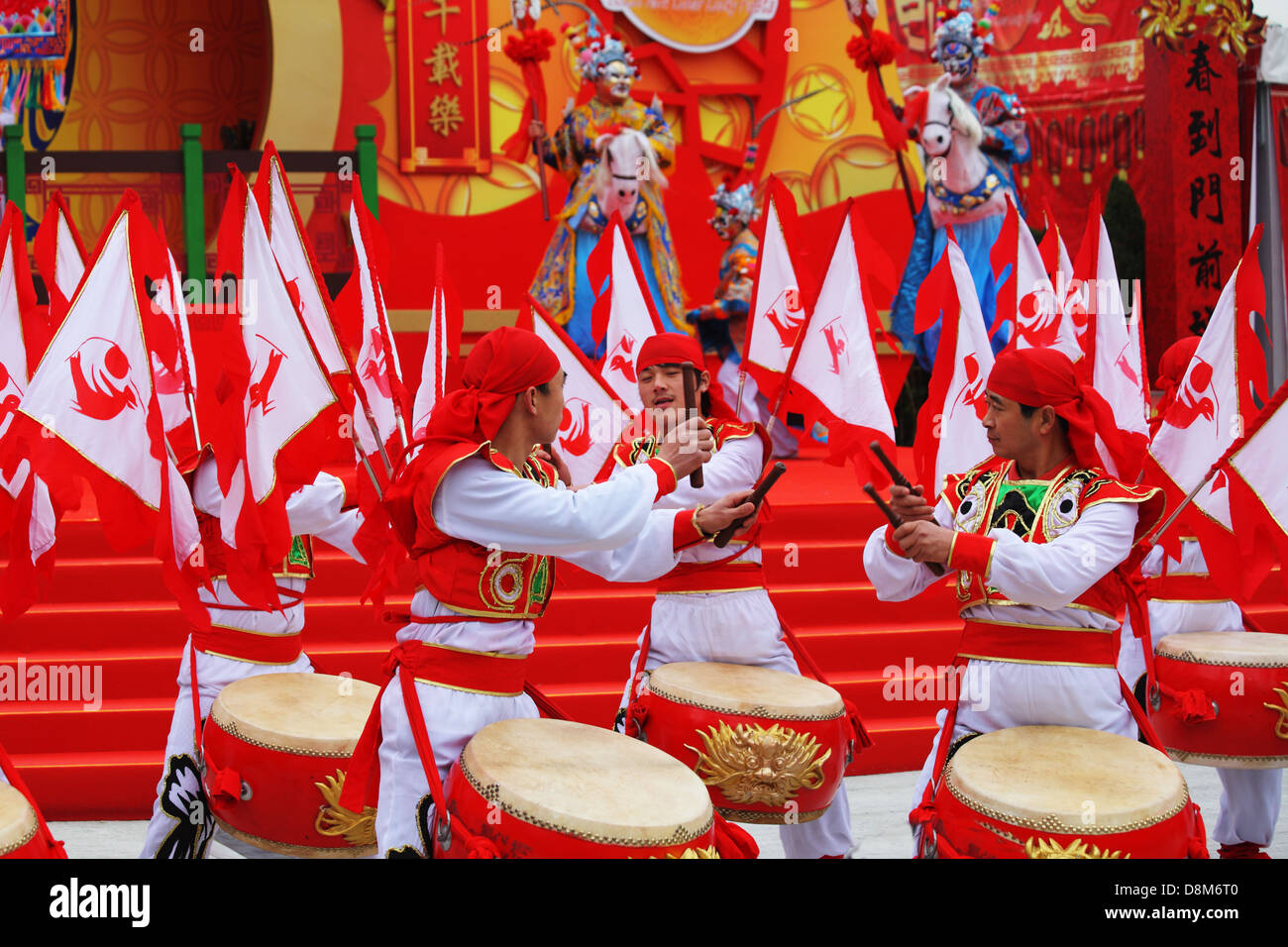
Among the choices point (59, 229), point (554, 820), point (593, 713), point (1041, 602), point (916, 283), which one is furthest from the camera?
point (916, 283)

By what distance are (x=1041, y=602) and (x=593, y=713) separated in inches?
106

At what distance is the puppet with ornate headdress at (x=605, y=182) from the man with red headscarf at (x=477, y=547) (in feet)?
14.6

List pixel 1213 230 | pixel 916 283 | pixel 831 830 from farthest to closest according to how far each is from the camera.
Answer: pixel 1213 230, pixel 916 283, pixel 831 830

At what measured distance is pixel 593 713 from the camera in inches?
205

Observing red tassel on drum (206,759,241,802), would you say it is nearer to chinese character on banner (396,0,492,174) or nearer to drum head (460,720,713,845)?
drum head (460,720,713,845)

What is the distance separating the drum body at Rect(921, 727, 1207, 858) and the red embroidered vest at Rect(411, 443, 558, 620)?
93cm

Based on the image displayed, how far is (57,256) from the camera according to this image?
444 cm

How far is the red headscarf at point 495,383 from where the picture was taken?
8.58 feet

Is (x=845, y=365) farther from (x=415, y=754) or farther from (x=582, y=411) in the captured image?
(x=415, y=754)

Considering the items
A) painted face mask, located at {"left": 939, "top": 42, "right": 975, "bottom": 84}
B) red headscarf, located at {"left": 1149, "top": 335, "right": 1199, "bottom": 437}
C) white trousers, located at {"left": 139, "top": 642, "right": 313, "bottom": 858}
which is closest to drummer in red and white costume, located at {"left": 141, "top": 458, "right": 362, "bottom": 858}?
white trousers, located at {"left": 139, "top": 642, "right": 313, "bottom": 858}

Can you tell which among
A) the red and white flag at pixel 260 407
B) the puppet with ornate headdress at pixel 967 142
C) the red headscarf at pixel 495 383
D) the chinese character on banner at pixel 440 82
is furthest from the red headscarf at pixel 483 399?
the chinese character on banner at pixel 440 82

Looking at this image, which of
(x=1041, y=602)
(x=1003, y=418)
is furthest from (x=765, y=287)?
(x=1041, y=602)

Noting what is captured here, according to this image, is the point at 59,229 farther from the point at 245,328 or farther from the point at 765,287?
the point at 765,287

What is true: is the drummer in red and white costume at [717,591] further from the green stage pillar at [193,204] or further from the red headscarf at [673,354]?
the green stage pillar at [193,204]
